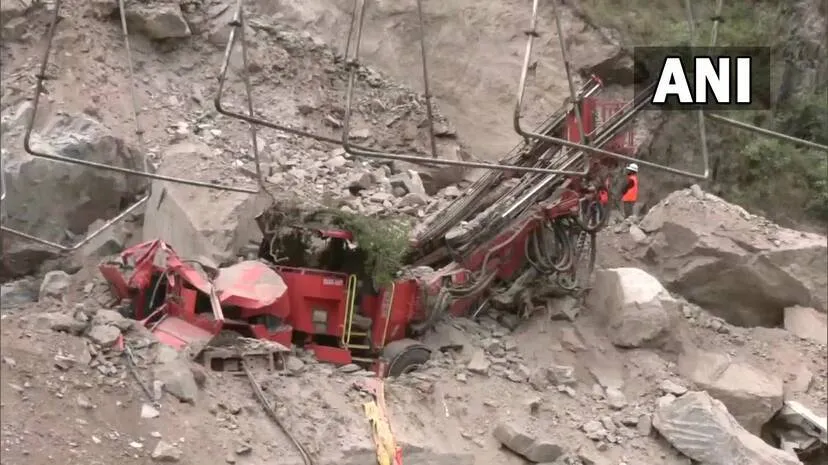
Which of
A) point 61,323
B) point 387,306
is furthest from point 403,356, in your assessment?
point 61,323

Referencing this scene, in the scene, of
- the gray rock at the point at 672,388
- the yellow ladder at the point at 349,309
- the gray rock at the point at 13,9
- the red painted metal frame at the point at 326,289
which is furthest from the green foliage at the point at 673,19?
the gray rock at the point at 13,9

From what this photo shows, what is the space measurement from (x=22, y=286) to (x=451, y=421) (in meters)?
2.57

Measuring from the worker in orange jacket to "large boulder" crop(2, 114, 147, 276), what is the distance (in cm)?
324

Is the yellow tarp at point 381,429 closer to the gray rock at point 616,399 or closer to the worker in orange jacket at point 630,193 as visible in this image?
the gray rock at point 616,399

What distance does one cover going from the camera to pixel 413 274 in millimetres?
5383

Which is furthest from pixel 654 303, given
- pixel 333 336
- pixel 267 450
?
pixel 267 450

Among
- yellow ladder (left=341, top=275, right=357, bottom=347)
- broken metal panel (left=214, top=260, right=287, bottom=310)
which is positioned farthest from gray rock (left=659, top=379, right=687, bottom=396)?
broken metal panel (left=214, top=260, right=287, bottom=310)

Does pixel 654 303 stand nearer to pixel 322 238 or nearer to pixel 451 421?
pixel 451 421

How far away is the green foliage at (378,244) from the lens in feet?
16.7

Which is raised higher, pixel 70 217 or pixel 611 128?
pixel 611 128

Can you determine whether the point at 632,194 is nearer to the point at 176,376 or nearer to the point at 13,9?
the point at 176,376

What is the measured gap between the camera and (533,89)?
27.6 ft

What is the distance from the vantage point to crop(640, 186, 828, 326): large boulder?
6578mm

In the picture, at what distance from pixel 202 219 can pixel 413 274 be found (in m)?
1.30
